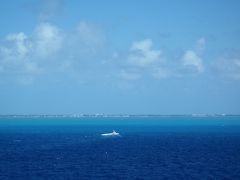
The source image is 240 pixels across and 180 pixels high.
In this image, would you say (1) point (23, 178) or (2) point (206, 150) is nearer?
(1) point (23, 178)

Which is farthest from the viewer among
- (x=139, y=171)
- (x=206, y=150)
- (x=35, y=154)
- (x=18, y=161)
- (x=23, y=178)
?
(x=206, y=150)

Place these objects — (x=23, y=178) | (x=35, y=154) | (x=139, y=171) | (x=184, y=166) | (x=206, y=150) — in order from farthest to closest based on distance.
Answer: (x=206, y=150) < (x=35, y=154) < (x=184, y=166) < (x=139, y=171) < (x=23, y=178)

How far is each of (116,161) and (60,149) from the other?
35565mm

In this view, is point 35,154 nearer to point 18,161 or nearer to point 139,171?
point 18,161

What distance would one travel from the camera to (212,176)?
291 feet

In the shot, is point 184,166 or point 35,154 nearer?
point 184,166

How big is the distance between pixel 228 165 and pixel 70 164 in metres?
38.6

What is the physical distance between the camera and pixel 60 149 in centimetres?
14200

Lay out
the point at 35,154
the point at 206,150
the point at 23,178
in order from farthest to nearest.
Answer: the point at 206,150 → the point at 35,154 → the point at 23,178

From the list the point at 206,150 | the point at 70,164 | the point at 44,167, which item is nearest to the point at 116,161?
the point at 70,164

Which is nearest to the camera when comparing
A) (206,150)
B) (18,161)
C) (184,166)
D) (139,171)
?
(139,171)

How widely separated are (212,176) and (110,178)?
21.1 m

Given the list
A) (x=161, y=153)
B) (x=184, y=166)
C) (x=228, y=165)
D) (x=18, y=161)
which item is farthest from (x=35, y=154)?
(x=228, y=165)

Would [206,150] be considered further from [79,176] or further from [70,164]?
[79,176]
